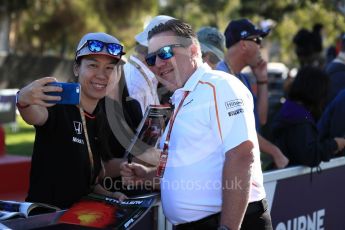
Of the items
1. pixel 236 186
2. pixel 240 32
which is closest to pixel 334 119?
pixel 240 32

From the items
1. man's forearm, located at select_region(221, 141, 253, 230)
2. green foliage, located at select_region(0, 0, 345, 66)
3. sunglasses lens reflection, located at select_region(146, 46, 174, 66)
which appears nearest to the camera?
man's forearm, located at select_region(221, 141, 253, 230)

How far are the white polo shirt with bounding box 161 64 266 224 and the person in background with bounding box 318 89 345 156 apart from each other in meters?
2.59

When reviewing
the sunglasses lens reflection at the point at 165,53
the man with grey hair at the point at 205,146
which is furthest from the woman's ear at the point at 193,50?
the sunglasses lens reflection at the point at 165,53

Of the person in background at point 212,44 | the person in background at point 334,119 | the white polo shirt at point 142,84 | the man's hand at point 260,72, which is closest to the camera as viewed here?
the white polo shirt at point 142,84

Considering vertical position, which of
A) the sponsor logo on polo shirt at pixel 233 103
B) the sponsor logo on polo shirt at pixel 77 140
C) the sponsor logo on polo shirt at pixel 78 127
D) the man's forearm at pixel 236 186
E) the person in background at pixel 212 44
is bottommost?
the man's forearm at pixel 236 186

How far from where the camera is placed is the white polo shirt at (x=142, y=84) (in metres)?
4.19

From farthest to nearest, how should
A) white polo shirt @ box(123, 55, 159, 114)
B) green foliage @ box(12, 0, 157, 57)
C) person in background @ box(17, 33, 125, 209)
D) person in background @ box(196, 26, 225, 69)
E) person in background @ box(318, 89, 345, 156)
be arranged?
green foliage @ box(12, 0, 157, 57) → person in background @ box(318, 89, 345, 156) → person in background @ box(196, 26, 225, 69) → white polo shirt @ box(123, 55, 159, 114) → person in background @ box(17, 33, 125, 209)

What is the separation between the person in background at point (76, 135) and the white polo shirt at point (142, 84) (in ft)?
2.41

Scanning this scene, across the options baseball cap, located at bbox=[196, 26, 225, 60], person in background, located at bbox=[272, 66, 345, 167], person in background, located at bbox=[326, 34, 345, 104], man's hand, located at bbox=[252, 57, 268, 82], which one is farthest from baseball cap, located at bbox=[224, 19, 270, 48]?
person in background, located at bbox=[326, 34, 345, 104]

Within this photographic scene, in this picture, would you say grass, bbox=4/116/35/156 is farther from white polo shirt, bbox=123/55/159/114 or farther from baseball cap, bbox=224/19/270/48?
white polo shirt, bbox=123/55/159/114

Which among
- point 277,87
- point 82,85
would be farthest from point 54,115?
point 277,87

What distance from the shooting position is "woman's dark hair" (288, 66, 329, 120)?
4.63m

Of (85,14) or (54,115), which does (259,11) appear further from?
(54,115)

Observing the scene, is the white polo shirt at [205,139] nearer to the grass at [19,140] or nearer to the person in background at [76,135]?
the person in background at [76,135]
